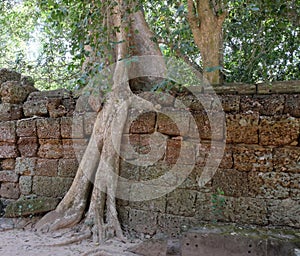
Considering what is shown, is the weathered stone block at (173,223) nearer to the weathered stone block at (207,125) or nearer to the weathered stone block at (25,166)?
the weathered stone block at (207,125)

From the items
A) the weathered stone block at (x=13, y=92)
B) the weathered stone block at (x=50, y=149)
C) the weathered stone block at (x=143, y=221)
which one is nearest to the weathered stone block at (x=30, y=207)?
the weathered stone block at (x=50, y=149)

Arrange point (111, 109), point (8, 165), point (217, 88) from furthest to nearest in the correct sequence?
point (8, 165)
point (111, 109)
point (217, 88)

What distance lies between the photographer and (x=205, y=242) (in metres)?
2.98

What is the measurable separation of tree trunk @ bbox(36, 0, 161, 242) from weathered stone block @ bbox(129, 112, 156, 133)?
0.15 m

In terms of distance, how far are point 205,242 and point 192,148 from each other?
1.23 metres

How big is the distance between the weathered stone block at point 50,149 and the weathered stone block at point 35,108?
18.0 inches

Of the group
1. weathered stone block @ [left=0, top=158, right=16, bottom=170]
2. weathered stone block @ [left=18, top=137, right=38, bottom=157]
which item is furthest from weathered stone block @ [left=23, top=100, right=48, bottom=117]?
weathered stone block @ [left=0, top=158, right=16, bottom=170]

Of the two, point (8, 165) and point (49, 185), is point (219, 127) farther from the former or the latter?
point (8, 165)

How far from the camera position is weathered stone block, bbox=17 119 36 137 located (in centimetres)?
490

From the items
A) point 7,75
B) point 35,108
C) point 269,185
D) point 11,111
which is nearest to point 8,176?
point 11,111

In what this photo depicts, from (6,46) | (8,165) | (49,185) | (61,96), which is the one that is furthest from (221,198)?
(6,46)

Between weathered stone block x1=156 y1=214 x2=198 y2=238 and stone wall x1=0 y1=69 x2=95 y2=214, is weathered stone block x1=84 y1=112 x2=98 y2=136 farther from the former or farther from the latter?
weathered stone block x1=156 y1=214 x2=198 y2=238

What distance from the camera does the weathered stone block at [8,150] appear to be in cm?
504

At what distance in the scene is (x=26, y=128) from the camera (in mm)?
4922
